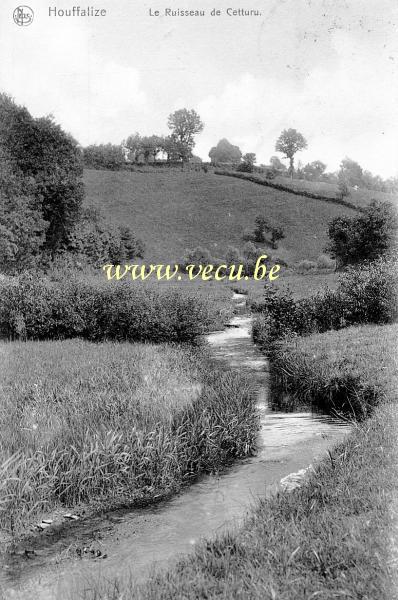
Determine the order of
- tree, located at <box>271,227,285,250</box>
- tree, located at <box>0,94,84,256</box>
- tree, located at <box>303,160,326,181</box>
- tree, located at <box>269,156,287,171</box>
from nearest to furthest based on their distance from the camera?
tree, located at <box>0,94,84,256</box>, tree, located at <box>271,227,285,250</box>, tree, located at <box>303,160,326,181</box>, tree, located at <box>269,156,287,171</box>

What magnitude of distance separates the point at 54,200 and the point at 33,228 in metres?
5.28

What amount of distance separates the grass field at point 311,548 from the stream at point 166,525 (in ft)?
1.64

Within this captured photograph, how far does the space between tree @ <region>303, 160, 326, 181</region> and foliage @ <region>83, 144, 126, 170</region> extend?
28667mm

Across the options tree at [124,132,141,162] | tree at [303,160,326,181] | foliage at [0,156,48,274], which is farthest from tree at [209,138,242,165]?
foliage at [0,156,48,274]

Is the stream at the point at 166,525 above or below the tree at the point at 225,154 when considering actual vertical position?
below

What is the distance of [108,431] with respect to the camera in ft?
29.2

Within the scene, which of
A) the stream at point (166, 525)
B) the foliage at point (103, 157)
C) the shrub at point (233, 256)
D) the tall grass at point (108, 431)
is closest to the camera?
the stream at point (166, 525)

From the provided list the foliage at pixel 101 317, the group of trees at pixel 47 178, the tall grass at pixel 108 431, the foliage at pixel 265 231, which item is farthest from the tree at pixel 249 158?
the tall grass at pixel 108 431

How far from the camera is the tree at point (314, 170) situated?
292 feet

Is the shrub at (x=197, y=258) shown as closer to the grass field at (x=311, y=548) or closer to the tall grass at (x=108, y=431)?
the tall grass at (x=108, y=431)

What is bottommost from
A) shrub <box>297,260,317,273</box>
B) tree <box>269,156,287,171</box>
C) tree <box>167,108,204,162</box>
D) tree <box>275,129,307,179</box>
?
shrub <box>297,260,317,273</box>

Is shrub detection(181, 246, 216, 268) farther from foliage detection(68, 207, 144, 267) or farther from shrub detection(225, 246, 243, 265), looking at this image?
foliage detection(68, 207, 144, 267)

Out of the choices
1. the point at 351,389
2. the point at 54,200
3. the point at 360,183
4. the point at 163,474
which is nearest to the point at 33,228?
the point at 54,200

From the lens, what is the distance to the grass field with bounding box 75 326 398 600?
472 cm
